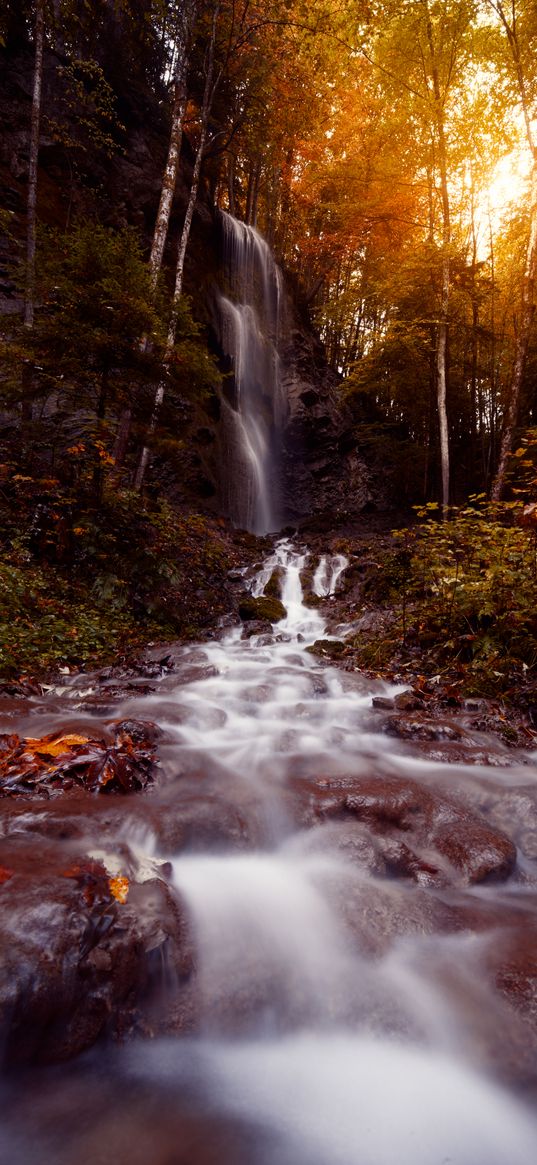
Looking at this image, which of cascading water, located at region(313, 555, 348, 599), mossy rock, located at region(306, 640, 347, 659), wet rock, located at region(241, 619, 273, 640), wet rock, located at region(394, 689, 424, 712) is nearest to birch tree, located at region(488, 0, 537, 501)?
cascading water, located at region(313, 555, 348, 599)

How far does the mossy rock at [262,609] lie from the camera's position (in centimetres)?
973

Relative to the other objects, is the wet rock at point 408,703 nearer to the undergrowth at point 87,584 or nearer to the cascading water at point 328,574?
the undergrowth at point 87,584

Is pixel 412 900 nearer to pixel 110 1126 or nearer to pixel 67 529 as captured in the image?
pixel 110 1126

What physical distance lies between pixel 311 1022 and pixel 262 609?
312 inches

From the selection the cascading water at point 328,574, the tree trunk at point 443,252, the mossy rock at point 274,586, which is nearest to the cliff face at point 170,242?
the mossy rock at point 274,586

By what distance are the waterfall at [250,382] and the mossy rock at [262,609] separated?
18.7 ft

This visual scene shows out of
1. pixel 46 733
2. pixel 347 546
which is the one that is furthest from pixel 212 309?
pixel 46 733

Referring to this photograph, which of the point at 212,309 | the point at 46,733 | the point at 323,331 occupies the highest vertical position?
the point at 323,331

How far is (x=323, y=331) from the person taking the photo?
981 inches

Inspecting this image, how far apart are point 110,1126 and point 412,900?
5.17ft

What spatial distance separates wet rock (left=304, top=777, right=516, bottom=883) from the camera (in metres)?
2.82

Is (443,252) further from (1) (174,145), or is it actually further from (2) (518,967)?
(2) (518,967)

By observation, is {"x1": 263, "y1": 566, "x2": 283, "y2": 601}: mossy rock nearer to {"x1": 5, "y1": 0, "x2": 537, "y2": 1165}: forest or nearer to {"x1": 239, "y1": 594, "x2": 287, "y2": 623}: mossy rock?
{"x1": 5, "y1": 0, "x2": 537, "y2": 1165}: forest

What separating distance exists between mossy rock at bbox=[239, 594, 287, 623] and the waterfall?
569 cm
